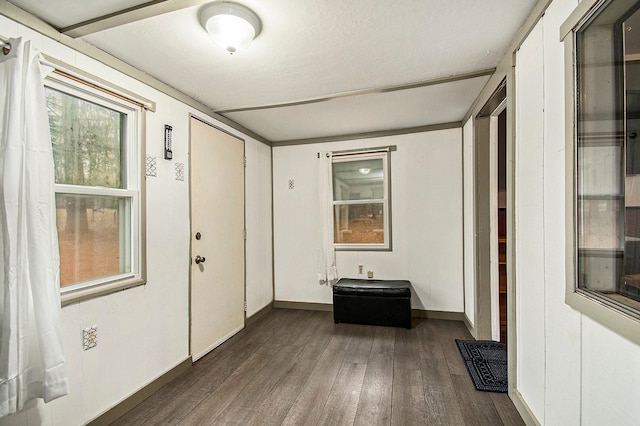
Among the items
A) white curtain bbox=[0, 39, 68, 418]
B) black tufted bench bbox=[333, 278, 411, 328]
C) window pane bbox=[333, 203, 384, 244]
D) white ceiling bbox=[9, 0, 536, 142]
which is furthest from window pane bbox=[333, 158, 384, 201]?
white curtain bbox=[0, 39, 68, 418]

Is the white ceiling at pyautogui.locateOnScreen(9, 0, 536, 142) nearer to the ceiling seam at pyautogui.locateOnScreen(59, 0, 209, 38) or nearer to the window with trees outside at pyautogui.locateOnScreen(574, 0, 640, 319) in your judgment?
the ceiling seam at pyautogui.locateOnScreen(59, 0, 209, 38)

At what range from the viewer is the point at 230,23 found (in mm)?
1508

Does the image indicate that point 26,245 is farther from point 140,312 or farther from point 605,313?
point 605,313

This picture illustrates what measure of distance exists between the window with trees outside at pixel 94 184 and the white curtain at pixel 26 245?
27cm

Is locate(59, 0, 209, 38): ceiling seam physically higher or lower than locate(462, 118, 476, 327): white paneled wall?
higher

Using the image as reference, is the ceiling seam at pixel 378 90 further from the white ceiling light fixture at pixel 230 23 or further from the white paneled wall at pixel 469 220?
the white ceiling light fixture at pixel 230 23

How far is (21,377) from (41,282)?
1.37ft

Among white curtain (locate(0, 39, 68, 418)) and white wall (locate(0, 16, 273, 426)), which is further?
white wall (locate(0, 16, 273, 426))

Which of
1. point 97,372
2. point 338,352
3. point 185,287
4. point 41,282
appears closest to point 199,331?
point 185,287

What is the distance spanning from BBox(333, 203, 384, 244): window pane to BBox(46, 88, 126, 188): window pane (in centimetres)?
257

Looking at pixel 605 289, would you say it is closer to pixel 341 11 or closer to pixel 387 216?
pixel 341 11

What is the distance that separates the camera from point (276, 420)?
1.81 meters

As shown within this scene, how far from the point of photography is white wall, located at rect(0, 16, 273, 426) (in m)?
1.63

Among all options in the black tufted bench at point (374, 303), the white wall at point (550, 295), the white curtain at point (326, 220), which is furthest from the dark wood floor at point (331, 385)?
the white curtain at point (326, 220)
